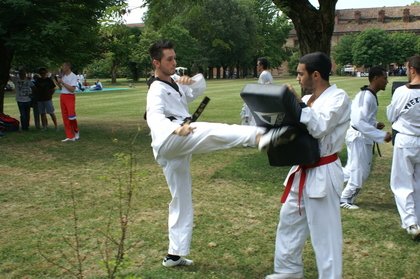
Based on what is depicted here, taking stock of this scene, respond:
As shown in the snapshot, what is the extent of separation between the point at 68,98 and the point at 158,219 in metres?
7.34

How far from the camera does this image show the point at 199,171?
927 centimetres

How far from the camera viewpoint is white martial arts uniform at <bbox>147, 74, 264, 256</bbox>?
145 inches

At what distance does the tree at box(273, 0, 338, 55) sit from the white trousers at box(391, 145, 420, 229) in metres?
4.01

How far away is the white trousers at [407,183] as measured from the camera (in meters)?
5.52

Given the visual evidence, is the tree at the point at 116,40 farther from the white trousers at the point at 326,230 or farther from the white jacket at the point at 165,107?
the white trousers at the point at 326,230

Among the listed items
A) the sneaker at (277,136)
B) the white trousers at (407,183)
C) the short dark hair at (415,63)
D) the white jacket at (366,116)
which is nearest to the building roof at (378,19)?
the white jacket at (366,116)

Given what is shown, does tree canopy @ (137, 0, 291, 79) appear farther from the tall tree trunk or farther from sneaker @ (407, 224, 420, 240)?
sneaker @ (407, 224, 420, 240)

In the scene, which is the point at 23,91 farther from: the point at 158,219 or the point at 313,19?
the point at 158,219

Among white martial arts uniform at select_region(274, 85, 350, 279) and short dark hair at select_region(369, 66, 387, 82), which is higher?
short dark hair at select_region(369, 66, 387, 82)

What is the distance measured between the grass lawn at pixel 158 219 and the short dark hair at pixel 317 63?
1.46 metres

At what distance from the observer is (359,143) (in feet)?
22.1

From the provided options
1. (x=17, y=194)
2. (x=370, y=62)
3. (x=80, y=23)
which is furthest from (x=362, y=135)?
(x=370, y=62)

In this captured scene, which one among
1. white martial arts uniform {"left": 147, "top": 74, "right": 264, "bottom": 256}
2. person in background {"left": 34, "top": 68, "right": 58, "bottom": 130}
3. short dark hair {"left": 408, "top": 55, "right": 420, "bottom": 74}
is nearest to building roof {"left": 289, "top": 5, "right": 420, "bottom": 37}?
person in background {"left": 34, "top": 68, "right": 58, "bottom": 130}

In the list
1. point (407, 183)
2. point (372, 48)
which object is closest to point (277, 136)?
point (407, 183)
